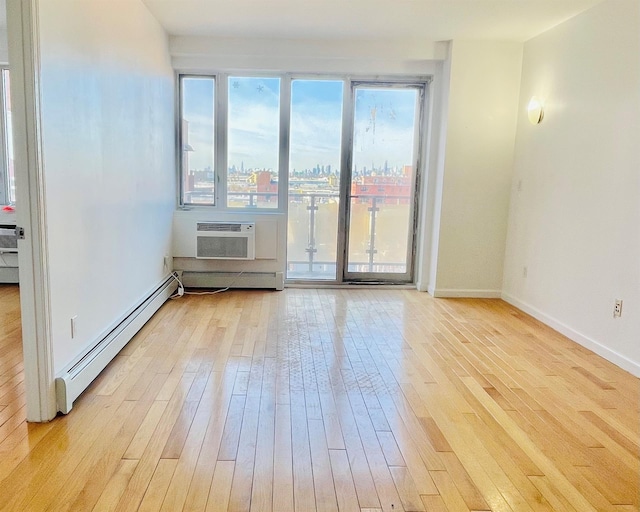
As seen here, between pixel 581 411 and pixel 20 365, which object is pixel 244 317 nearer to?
pixel 20 365

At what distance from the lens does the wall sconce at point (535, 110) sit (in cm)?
424

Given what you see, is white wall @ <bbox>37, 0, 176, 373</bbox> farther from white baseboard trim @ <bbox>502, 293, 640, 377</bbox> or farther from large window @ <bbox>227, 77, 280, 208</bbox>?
white baseboard trim @ <bbox>502, 293, 640, 377</bbox>

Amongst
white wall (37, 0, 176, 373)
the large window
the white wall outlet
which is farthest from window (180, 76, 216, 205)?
the white wall outlet

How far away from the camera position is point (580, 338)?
3607mm

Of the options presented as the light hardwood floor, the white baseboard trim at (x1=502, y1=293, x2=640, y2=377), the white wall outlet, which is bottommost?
the light hardwood floor

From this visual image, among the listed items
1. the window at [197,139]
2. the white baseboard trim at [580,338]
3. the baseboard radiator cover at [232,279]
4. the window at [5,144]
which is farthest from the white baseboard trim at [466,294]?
the window at [5,144]

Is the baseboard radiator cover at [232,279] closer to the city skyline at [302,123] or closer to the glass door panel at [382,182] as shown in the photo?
the glass door panel at [382,182]

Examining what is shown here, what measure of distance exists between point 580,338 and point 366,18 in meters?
3.05

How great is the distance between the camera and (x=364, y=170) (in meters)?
5.25

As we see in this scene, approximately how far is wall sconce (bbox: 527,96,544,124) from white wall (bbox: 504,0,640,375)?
2.2 inches

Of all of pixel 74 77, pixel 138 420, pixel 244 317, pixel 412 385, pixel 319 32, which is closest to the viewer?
pixel 138 420

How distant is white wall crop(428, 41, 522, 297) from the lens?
4.63 m

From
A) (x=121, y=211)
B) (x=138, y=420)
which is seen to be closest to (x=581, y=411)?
(x=138, y=420)

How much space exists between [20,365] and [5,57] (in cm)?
361
